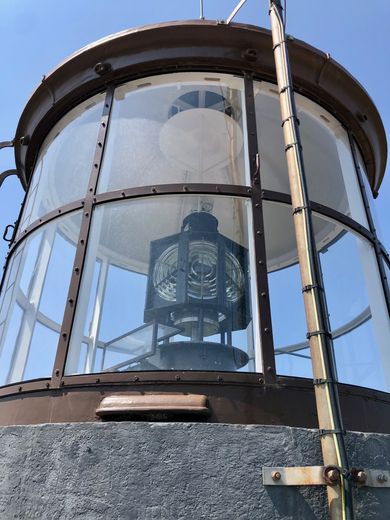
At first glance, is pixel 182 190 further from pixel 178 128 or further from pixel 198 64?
pixel 198 64

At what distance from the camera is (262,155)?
406 centimetres

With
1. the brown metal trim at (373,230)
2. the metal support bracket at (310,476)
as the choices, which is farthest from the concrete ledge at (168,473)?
the brown metal trim at (373,230)

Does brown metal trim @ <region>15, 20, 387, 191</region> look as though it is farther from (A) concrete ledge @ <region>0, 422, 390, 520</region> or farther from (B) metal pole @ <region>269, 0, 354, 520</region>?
(A) concrete ledge @ <region>0, 422, 390, 520</region>

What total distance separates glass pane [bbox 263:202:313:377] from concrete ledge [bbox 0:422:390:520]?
1.81ft

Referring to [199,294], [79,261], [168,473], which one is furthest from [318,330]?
[79,261]

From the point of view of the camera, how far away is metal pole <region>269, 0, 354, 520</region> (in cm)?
216

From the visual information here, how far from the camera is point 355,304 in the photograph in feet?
11.6

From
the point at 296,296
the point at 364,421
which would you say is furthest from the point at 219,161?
the point at 364,421

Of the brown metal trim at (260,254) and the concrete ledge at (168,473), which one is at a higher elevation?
the brown metal trim at (260,254)

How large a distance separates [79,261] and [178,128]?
1.60 metres

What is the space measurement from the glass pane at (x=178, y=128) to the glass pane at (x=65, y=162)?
217mm

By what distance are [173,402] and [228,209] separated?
55.6 inches

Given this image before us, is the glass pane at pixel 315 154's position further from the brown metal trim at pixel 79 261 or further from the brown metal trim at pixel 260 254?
the brown metal trim at pixel 79 261

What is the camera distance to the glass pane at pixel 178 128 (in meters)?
3.76
